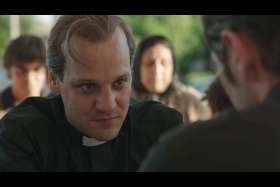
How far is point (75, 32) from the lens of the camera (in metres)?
2.11

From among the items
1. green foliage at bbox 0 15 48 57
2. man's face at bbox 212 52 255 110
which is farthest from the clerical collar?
green foliage at bbox 0 15 48 57

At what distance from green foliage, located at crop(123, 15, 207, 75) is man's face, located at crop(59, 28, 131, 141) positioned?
92.7 ft

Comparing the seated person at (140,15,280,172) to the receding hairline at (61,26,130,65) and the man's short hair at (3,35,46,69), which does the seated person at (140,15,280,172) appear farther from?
the man's short hair at (3,35,46,69)

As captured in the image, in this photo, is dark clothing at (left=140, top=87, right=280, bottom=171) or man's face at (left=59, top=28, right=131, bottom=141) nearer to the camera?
dark clothing at (left=140, top=87, right=280, bottom=171)

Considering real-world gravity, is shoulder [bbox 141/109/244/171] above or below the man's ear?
below

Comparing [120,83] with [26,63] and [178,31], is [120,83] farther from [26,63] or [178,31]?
[178,31]

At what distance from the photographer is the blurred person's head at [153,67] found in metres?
5.15

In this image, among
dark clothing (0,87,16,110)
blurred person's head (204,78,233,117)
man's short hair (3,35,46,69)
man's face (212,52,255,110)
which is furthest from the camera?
dark clothing (0,87,16,110)

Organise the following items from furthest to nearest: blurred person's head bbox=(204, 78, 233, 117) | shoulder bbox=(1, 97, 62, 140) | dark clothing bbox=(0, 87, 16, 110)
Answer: dark clothing bbox=(0, 87, 16, 110) → shoulder bbox=(1, 97, 62, 140) → blurred person's head bbox=(204, 78, 233, 117)

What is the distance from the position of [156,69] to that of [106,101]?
3099 mm

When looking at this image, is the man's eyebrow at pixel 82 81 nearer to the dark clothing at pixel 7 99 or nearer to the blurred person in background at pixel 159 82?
the dark clothing at pixel 7 99

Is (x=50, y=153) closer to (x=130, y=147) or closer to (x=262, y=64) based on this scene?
(x=130, y=147)

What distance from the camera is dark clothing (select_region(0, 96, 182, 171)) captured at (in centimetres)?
214

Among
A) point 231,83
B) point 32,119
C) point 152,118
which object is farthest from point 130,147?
point 231,83
